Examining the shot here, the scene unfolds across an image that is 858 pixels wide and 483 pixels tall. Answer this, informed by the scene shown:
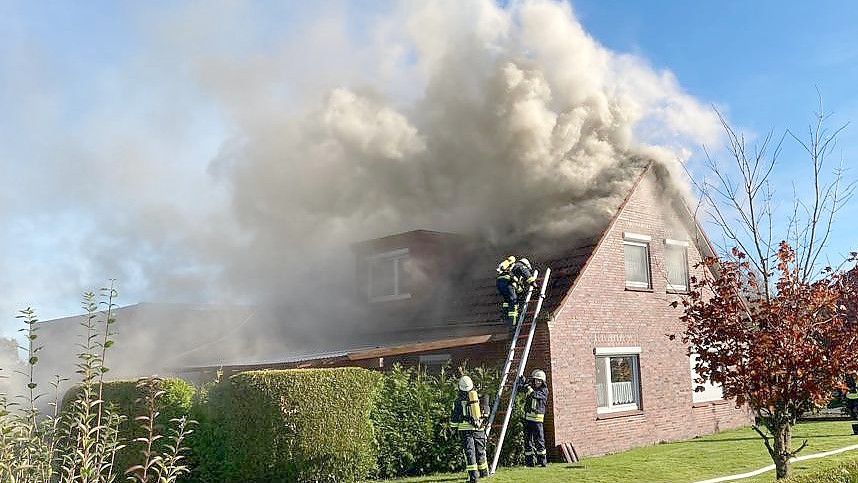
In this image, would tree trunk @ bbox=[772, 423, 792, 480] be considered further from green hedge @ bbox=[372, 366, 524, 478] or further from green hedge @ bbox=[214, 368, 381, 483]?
green hedge @ bbox=[214, 368, 381, 483]

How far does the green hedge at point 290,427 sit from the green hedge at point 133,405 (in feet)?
2.31

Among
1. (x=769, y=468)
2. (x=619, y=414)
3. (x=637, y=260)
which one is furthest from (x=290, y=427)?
(x=637, y=260)

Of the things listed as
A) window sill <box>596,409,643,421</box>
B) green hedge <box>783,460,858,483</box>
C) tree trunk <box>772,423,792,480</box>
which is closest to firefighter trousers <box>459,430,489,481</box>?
window sill <box>596,409,643,421</box>

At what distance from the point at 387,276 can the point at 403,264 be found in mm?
751

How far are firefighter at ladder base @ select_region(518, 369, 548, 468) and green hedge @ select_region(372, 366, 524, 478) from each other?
0.35 meters

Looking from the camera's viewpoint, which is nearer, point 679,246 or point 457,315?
point 457,315

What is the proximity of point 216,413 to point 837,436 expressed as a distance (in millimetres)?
13325

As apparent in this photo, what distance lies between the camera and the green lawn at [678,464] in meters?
12.3

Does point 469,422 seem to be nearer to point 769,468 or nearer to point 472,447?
point 472,447

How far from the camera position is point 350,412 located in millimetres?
12281

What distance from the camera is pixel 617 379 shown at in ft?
56.0

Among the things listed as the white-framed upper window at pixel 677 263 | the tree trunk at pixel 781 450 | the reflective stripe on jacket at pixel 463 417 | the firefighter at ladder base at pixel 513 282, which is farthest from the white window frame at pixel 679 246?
the tree trunk at pixel 781 450

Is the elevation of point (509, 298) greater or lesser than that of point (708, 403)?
greater

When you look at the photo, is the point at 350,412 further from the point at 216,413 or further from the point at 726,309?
the point at 726,309
